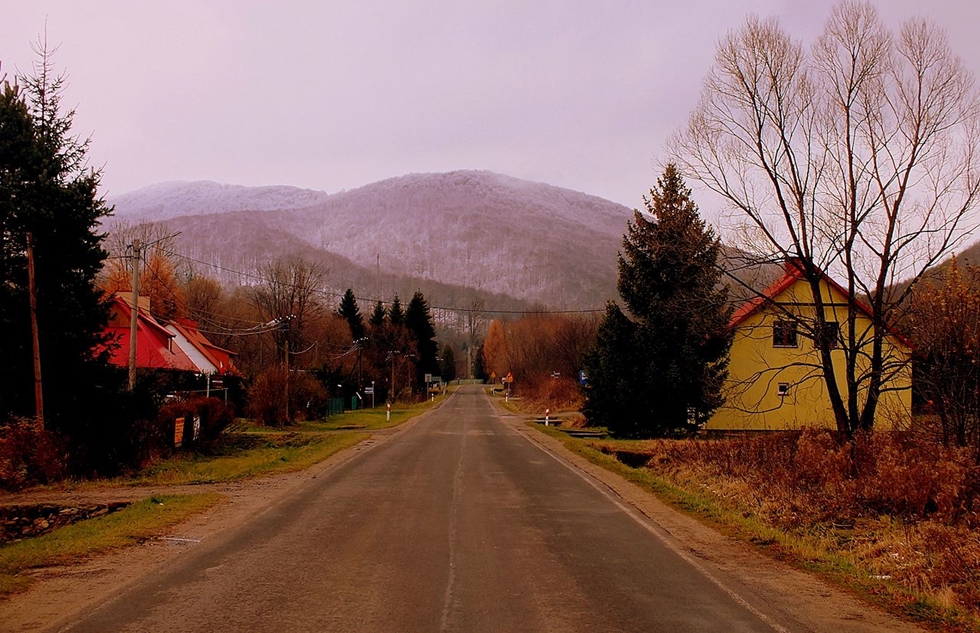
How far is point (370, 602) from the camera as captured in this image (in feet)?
22.4

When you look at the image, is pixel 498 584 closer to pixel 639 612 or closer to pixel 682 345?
pixel 639 612

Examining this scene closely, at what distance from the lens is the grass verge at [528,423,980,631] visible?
6949 mm

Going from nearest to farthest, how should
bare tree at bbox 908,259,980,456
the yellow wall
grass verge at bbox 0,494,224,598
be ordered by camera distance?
grass verge at bbox 0,494,224,598
bare tree at bbox 908,259,980,456
the yellow wall

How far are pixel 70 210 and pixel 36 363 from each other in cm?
428

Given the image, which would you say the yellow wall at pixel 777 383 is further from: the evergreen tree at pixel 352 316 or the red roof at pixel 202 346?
the evergreen tree at pixel 352 316

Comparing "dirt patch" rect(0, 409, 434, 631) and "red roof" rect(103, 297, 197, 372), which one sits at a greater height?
"red roof" rect(103, 297, 197, 372)

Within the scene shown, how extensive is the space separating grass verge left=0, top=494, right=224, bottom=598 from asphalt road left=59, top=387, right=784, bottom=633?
1.24 m

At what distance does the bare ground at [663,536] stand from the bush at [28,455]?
6345mm

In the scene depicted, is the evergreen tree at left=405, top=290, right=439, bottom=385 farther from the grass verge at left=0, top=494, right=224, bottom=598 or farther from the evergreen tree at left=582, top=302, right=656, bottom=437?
the grass verge at left=0, top=494, right=224, bottom=598

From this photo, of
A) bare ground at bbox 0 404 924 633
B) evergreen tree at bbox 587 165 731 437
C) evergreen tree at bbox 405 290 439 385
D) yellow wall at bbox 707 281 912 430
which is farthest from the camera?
evergreen tree at bbox 405 290 439 385

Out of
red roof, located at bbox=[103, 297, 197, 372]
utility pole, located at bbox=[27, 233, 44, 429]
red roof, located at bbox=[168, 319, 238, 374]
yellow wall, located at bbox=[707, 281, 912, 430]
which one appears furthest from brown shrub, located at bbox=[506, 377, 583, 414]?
utility pole, located at bbox=[27, 233, 44, 429]

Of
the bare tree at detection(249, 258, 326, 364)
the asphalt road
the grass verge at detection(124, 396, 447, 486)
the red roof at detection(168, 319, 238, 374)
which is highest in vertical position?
the bare tree at detection(249, 258, 326, 364)

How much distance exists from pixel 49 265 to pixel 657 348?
23.5m

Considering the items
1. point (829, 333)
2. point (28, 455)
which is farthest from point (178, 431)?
point (829, 333)
